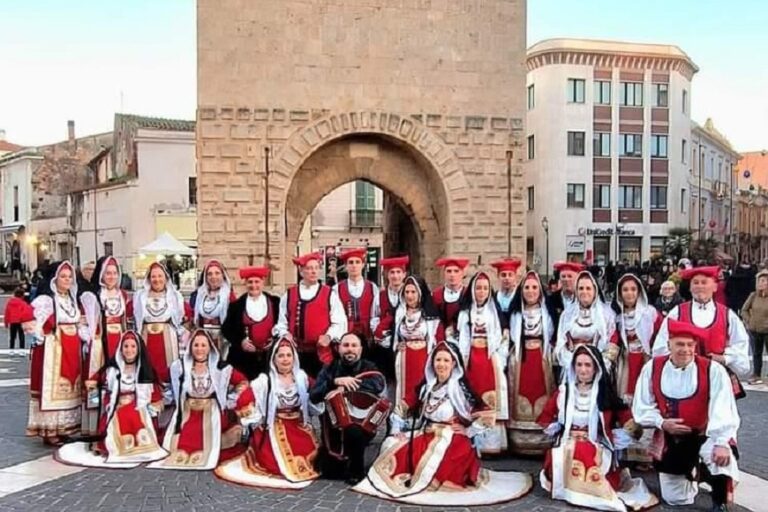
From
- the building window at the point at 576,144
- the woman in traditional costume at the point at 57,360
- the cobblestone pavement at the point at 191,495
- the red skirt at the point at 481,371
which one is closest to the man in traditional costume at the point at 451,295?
the red skirt at the point at 481,371

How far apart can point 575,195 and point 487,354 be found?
103ft

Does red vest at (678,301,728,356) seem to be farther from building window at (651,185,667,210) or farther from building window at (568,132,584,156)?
building window at (651,185,667,210)

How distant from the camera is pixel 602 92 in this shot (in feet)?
125

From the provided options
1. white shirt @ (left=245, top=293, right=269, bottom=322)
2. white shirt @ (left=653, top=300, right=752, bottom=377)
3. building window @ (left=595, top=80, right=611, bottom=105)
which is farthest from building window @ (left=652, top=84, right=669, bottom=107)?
white shirt @ (left=245, top=293, right=269, bottom=322)

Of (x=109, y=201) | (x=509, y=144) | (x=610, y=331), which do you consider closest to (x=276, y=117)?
(x=509, y=144)

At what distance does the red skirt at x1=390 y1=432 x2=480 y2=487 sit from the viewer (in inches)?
239

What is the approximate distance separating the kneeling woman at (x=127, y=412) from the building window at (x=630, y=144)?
34.3 metres

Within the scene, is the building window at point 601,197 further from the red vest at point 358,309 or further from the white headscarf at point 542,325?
the white headscarf at point 542,325

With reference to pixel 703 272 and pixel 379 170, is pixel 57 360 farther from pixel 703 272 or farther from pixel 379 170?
pixel 379 170

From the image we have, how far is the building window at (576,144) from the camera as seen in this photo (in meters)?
37.5

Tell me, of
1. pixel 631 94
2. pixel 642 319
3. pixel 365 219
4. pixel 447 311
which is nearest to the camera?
pixel 642 319

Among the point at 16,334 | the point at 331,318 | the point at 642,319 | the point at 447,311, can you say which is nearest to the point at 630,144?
the point at 16,334

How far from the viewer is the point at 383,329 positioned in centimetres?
768

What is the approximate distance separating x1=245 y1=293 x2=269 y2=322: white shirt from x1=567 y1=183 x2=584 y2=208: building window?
3100 cm
